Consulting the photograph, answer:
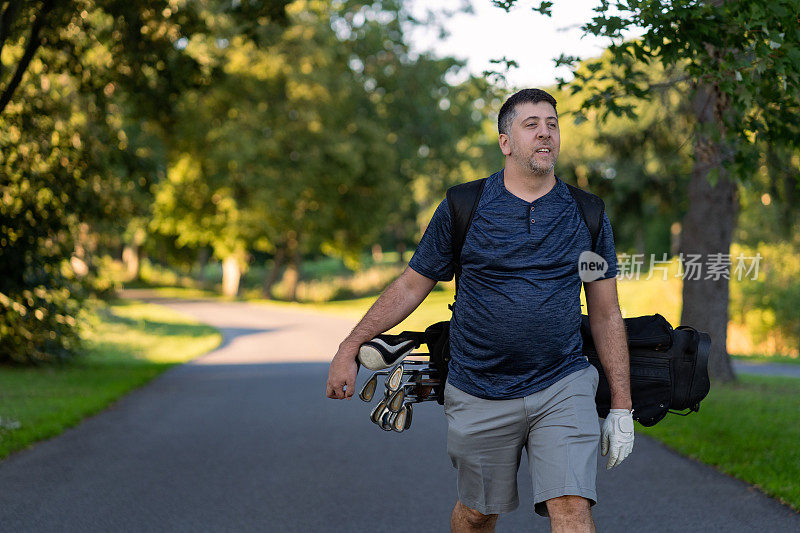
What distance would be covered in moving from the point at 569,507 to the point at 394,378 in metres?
0.76

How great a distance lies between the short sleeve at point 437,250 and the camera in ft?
11.3

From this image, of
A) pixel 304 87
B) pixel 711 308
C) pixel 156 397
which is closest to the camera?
pixel 156 397

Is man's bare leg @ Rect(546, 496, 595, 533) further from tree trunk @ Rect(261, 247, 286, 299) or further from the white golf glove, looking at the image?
tree trunk @ Rect(261, 247, 286, 299)

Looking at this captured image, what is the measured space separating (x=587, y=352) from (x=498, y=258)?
559 mm

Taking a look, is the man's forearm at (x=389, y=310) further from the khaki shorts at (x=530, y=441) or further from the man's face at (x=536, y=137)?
the man's face at (x=536, y=137)

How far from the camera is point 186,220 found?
43.6 metres

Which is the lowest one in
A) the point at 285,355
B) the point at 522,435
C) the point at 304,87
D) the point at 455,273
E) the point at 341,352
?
the point at 285,355

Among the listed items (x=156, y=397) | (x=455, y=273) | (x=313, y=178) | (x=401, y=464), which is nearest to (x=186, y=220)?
(x=313, y=178)

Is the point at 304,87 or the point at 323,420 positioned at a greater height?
the point at 304,87

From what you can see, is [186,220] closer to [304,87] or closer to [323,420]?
[304,87]

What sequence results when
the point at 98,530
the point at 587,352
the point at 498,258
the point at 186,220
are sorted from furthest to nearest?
1. the point at 186,220
2. the point at 98,530
3. the point at 587,352
4. the point at 498,258

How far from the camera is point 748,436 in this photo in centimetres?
838

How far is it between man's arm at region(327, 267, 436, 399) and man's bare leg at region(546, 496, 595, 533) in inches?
31.8

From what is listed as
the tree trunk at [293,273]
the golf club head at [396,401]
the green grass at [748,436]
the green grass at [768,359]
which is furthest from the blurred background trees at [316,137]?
the golf club head at [396,401]
